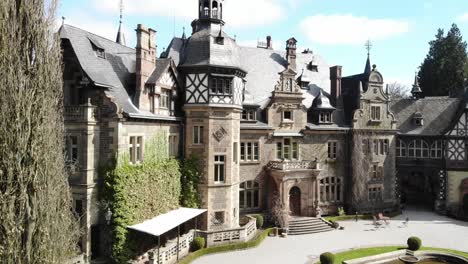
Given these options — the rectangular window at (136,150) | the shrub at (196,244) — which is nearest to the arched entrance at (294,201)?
the shrub at (196,244)

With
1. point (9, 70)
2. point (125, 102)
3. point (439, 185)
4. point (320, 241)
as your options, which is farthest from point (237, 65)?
point (439, 185)

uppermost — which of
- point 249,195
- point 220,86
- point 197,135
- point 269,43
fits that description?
point 269,43

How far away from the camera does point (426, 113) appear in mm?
42312

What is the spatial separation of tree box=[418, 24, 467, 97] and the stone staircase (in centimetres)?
3825

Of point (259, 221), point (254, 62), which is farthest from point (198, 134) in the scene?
point (254, 62)

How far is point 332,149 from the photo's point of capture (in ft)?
118

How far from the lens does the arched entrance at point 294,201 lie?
33.8 m

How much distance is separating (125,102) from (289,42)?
19490 millimetres

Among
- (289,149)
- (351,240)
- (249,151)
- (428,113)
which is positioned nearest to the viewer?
(351,240)

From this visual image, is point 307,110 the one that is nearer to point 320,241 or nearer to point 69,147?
point 320,241

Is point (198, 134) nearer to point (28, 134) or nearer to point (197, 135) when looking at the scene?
point (197, 135)

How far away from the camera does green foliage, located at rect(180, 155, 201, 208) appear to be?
1019 inches

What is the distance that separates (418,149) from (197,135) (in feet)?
89.2

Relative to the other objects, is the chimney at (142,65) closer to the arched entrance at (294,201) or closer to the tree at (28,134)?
the tree at (28,134)
